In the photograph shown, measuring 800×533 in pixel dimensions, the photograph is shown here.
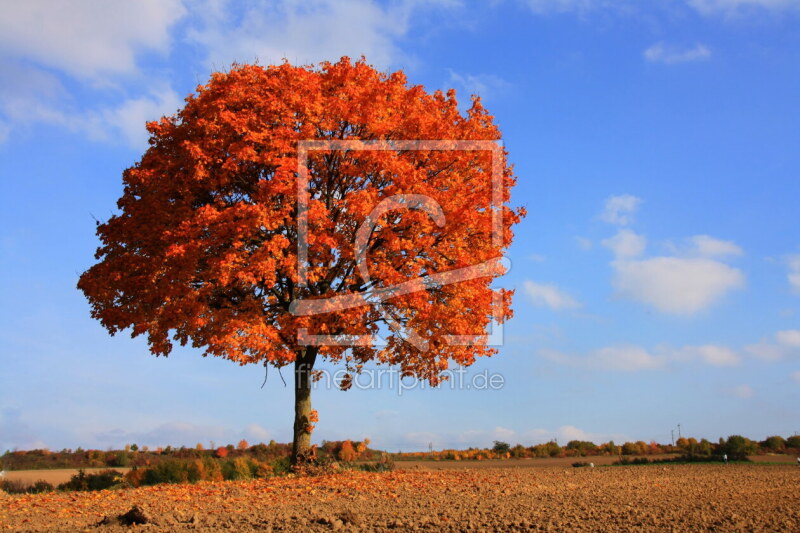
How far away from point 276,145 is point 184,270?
14.1 feet

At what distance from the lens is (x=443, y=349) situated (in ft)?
61.8

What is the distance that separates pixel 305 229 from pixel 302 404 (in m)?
5.93

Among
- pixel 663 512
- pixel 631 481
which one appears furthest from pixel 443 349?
pixel 663 512

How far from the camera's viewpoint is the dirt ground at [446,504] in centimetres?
980

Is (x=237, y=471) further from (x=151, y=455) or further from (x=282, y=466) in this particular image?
(x=151, y=455)

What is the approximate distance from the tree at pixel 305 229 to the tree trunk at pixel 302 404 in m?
0.05

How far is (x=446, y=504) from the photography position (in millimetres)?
11773

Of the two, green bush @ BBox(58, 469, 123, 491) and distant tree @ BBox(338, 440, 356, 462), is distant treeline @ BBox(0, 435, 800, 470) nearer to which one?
distant tree @ BBox(338, 440, 356, 462)

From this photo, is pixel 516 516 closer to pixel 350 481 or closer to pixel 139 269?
pixel 350 481

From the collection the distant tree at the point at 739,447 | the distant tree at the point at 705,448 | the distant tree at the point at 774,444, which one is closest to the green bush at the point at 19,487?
the distant tree at the point at 705,448

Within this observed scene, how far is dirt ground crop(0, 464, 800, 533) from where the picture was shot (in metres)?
9.80

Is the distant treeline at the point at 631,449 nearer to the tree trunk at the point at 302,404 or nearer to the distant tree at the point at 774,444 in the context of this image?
the distant tree at the point at 774,444

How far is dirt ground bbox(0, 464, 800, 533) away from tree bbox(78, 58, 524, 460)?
382cm

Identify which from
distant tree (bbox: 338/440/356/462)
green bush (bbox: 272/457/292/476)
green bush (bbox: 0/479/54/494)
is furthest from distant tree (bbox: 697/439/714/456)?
green bush (bbox: 0/479/54/494)
